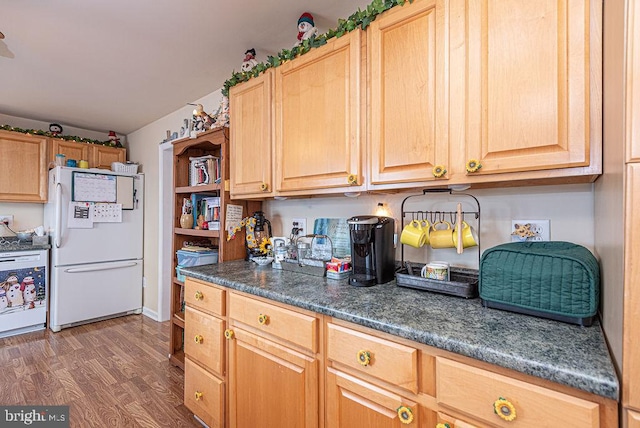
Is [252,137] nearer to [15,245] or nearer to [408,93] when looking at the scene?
[408,93]

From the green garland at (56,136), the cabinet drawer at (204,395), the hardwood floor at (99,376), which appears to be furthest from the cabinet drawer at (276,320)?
the green garland at (56,136)

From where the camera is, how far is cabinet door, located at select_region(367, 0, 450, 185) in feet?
3.84

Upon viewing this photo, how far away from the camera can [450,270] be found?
1.37 metres

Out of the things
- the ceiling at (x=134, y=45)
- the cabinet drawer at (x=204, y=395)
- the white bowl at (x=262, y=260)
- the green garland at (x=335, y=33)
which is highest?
the ceiling at (x=134, y=45)

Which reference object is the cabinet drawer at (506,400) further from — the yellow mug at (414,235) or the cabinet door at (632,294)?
the yellow mug at (414,235)

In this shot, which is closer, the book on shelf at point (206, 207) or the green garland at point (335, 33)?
the green garland at point (335, 33)

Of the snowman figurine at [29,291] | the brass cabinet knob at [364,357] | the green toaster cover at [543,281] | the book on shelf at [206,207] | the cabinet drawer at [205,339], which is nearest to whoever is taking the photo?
the green toaster cover at [543,281]

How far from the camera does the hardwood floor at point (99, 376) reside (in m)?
1.92

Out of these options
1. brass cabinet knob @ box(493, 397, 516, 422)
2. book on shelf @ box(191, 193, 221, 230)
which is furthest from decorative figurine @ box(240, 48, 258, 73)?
brass cabinet knob @ box(493, 397, 516, 422)

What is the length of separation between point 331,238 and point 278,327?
68 cm

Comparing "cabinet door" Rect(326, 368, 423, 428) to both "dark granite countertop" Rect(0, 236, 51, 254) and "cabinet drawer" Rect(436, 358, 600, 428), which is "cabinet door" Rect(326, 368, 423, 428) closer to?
"cabinet drawer" Rect(436, 358, 600, 428)

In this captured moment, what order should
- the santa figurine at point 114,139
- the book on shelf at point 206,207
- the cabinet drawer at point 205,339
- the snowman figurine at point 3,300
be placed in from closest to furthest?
the cabinet drawer at point 205,339 < the book on shelf at point 206,207 < the snowman figurine at point 3,300 < the santa figurine at point 114,139

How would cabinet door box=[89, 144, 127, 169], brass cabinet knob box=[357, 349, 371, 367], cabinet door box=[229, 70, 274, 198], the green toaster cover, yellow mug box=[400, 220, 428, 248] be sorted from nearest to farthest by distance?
1. the green toaster cover
2. brass cabinet knob box=[357, 349, 371, 367]
3. yellow mug box=[400, 220, 428, 248]
4. cabinet door box=[229, 70, 274, 198]
5. cabinet door box=[89, 144, 127, 169]

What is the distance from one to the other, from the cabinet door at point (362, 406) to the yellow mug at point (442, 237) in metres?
0.70
